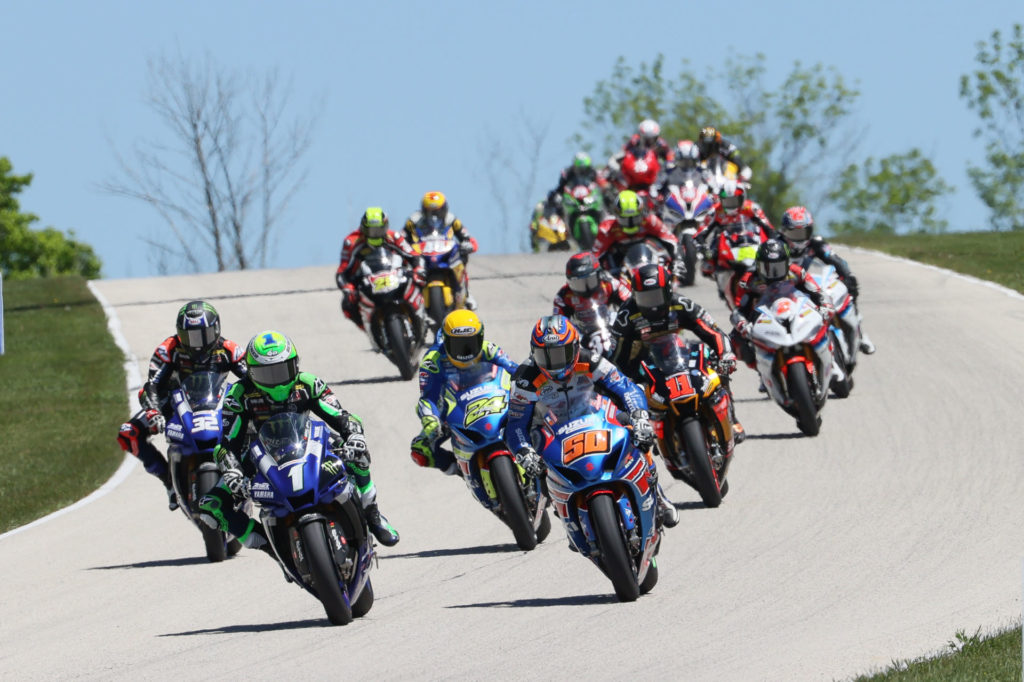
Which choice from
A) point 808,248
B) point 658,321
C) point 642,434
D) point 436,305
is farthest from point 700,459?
point 436,305

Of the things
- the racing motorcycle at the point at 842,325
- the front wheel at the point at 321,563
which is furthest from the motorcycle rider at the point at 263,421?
the racing motorcycle at the point at 842,325

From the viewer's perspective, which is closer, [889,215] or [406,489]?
[406,489]

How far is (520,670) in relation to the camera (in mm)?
10086

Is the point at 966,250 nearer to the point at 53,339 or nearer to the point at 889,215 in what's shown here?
the point at 53,339

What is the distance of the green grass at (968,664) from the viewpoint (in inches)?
358

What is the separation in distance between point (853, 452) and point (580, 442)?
23.0ft

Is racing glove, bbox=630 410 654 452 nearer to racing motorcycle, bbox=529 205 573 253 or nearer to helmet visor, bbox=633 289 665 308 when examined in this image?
helmet visor, bbox=633 289 665 308

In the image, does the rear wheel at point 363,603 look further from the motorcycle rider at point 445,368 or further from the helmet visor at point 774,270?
the helmet visor at point 774,270

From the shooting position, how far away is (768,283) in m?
19.6

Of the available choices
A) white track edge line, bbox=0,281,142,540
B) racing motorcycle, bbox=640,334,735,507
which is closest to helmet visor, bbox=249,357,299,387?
racing motorcycle, bbox=640,334,735,507

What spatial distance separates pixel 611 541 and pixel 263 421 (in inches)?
92.5

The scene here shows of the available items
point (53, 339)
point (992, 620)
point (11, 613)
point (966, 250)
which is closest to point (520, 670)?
point (992, 620)

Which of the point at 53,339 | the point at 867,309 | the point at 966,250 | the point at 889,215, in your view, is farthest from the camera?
the point at 889,215

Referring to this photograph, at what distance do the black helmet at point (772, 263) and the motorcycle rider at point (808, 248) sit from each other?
5.60ft
